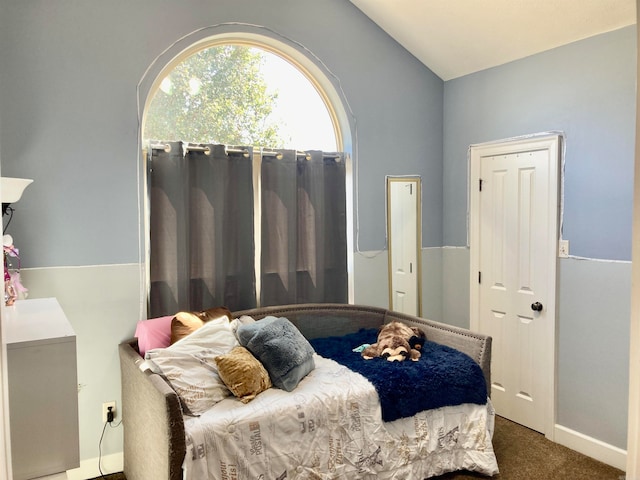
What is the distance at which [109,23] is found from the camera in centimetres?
264

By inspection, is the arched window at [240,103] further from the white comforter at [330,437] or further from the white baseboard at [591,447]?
the white baseboard at [591,447]

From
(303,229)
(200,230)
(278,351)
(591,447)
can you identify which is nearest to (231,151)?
(200,230)

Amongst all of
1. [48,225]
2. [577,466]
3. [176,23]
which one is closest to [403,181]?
[176,23]

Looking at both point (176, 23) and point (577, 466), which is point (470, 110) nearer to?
point (176, 23)

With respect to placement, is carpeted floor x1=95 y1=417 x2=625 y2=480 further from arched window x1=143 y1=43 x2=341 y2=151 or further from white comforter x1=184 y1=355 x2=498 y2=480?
arched window x1=143 y1=43 x2=341 y2=151

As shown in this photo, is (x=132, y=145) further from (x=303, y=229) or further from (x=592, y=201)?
(x=592, y=201)

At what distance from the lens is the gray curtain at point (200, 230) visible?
9.27 feet

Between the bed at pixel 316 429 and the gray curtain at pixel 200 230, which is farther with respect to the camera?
→ the gray curtain at pixel 200 230

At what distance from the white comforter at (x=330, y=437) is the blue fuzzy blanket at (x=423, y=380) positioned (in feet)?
0.17

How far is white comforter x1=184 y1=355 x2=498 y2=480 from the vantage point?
205cm

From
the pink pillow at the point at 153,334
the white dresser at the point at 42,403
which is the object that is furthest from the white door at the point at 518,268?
the white dresser at the point at 42,403

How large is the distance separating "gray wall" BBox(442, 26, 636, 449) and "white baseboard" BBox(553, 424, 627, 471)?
0.12ft

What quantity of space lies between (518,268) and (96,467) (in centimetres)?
298

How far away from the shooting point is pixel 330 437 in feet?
7.56
